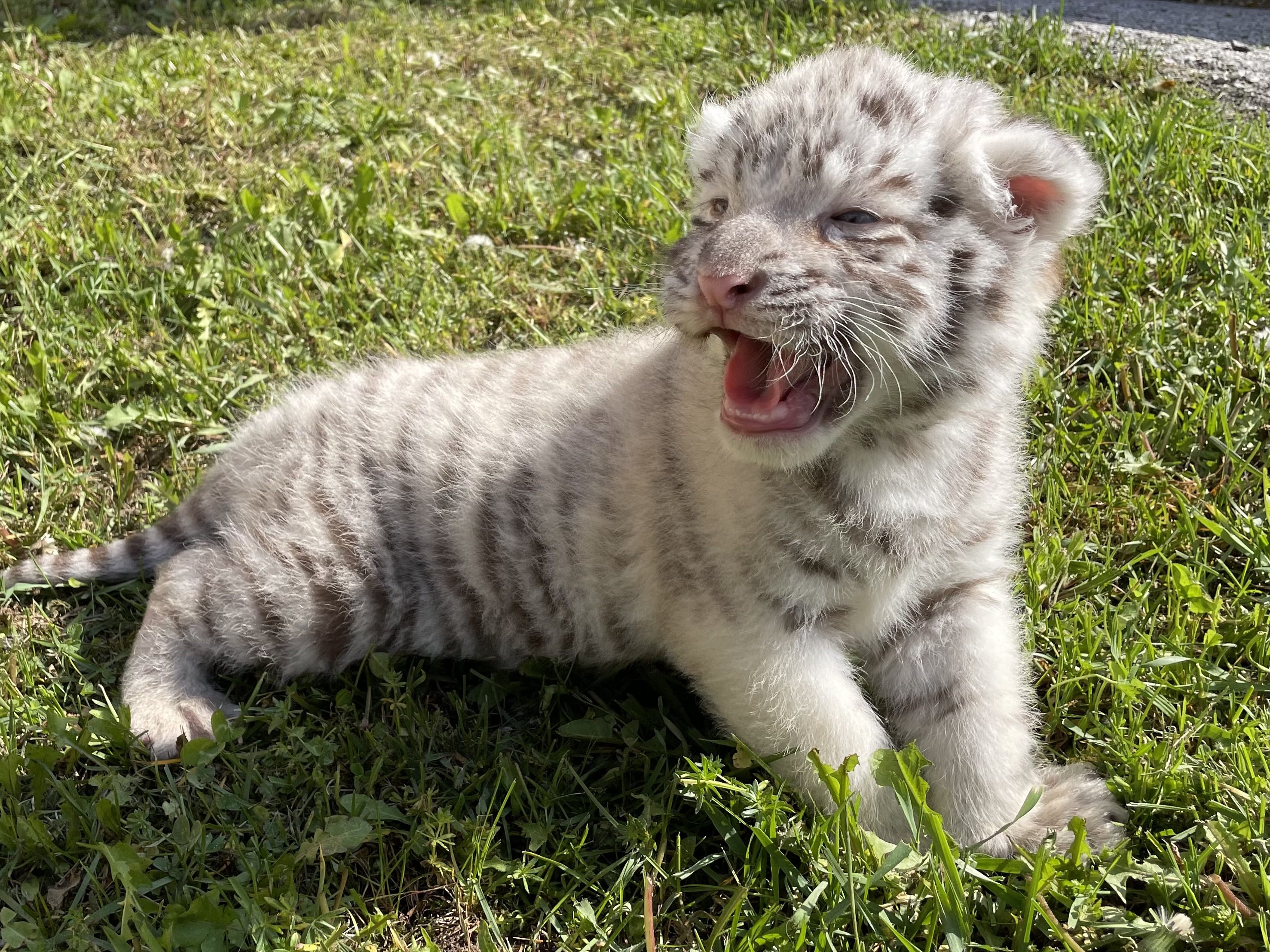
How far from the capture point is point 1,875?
2.96 meters

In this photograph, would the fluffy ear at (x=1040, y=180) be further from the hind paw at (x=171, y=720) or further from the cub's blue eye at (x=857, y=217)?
the hind paw at (x=171, y=720)

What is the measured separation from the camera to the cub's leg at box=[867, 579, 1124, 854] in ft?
9.80

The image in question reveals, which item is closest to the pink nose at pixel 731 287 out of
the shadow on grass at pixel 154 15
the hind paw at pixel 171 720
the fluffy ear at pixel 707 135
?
the fluffy ear at pixel 707 135

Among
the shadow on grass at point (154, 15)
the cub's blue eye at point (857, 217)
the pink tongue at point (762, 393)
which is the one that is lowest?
the pink tongue at point (762, 393)

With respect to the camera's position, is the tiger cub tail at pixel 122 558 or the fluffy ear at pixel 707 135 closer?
the fluffy ear at pixel 707 135

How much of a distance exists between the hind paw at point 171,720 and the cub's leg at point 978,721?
2006 mm

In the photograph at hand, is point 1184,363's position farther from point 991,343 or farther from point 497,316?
point 497,316

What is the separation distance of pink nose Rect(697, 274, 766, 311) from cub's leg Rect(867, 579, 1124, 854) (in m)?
1.18

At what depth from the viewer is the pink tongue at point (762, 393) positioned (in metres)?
2.62

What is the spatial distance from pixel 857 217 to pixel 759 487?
716 mm

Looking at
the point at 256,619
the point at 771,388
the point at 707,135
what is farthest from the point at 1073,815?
the point at 256,619

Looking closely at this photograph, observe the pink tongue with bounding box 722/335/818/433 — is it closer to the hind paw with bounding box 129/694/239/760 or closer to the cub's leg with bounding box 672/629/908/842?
the cub's leg with bounding box 672/629/908/842

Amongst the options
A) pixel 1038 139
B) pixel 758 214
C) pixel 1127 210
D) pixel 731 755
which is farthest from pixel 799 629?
pixel 1127 210

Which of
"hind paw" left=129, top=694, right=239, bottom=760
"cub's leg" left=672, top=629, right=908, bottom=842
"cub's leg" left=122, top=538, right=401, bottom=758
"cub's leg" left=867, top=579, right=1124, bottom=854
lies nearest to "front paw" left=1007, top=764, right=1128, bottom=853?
"cub's leg" left=867, top=579, right=1124, bottom=854
